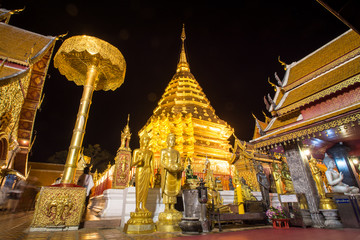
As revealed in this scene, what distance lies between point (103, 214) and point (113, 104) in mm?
17136

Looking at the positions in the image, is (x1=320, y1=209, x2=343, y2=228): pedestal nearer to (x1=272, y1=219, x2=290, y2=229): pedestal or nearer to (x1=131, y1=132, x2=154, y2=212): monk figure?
(x1=272, y1=219, x2=290, y2=229): pedestal

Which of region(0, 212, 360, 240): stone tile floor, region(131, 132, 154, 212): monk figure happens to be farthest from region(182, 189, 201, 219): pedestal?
region(131, 132, 154, 212): monk figure

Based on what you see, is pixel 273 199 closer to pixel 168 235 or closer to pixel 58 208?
pixel 168 235

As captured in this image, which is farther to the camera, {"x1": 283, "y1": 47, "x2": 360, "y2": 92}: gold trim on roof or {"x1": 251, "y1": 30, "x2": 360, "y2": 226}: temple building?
{"x1": 283, "y1": 47, "x2": 360, "y2": 92}: gold trim on roof

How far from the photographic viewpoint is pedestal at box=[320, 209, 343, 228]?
395 centimetres

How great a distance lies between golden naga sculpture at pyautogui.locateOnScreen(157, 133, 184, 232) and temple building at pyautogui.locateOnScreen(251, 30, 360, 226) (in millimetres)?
3061

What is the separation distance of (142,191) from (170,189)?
62cm

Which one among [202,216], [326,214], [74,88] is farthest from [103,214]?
[74,88]

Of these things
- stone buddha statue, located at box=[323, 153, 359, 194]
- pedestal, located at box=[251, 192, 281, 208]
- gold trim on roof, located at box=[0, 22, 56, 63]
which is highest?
gold trim on roof, located at box=[0, 22, 56, 63]

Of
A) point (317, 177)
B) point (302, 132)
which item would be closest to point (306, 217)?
point (317, 177)

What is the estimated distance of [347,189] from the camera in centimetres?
439

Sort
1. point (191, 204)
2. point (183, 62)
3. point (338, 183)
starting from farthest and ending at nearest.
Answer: point (183, 62), point (338, 183), point (191, 204)

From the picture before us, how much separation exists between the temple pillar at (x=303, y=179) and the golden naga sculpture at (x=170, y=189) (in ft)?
10.8

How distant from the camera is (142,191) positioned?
3.66 metres
